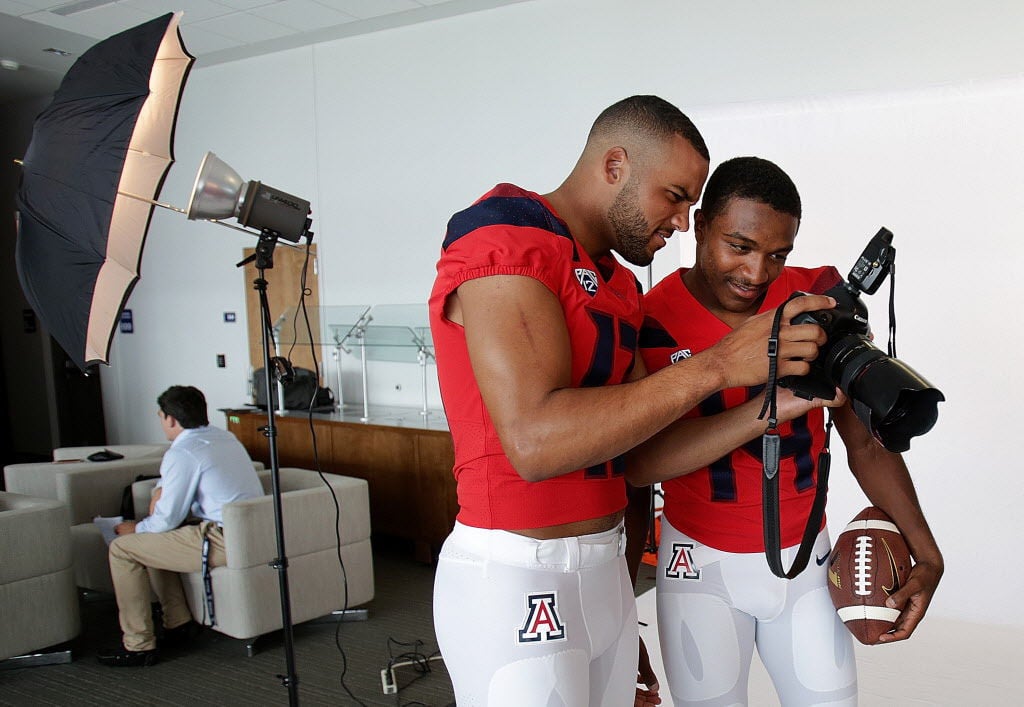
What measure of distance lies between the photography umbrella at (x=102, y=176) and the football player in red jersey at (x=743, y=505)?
143cm

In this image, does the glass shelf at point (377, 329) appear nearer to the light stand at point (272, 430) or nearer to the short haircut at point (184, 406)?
the short haircut at point (184, 406)

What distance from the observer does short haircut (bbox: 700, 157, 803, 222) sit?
4.83 feet

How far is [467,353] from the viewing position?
44.7 inches

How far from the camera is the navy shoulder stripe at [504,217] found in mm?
1108

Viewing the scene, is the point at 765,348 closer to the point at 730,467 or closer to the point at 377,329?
the point at 730,467

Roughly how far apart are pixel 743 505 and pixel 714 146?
2.83 metres

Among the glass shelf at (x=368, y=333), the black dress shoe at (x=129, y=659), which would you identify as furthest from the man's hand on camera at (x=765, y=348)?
the glass shelf at (x=368, y=333)

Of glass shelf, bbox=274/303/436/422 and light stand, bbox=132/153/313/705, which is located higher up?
light stand, bbox=132/153/313/705

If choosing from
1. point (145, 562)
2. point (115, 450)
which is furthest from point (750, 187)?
point (115, 450)

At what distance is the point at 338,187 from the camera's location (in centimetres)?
602

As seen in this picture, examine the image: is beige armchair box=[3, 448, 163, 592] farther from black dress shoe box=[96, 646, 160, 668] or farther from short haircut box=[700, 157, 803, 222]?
short haircut box=[700, 157, 803, 222]

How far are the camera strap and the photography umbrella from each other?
1703 mm

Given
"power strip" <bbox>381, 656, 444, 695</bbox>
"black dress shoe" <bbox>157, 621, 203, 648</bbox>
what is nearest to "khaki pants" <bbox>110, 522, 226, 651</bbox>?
"black dress shoe" <bbox>157, 621, 203, 648</bbox>

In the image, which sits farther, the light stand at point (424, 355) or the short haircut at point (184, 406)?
the light stand at point (424, 355)
